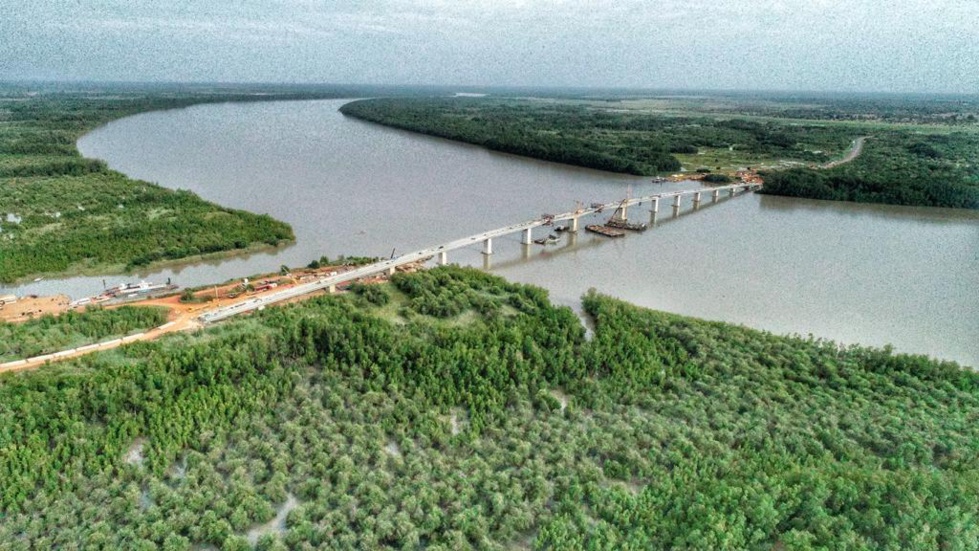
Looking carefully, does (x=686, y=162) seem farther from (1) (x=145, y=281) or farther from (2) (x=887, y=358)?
(1) (x=145, y=281)

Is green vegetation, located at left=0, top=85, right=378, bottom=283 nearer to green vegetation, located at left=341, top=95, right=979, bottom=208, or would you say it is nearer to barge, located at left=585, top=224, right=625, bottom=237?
barge, located at left=585, top=224, right=625, bottom=237

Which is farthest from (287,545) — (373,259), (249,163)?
(249,163)

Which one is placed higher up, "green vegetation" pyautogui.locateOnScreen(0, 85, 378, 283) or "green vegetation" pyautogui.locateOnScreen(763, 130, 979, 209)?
"green vegetation" pyautogui.locateOnScreen(763, 130, 979, 209)

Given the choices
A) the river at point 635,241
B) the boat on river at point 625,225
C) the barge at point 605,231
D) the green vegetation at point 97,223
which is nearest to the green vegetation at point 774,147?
the river at point 635,241

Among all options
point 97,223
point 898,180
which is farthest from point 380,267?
point 898,180

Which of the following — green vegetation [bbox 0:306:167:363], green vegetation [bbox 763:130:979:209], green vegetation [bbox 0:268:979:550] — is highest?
green vegetation [bbox 763:130:979:209]

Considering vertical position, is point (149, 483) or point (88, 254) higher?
point (88, 254)

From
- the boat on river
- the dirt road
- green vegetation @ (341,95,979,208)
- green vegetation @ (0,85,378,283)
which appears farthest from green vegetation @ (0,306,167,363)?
the dirt road
